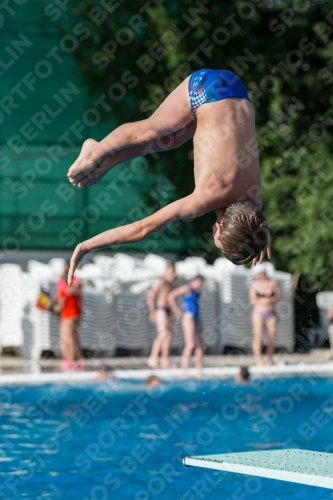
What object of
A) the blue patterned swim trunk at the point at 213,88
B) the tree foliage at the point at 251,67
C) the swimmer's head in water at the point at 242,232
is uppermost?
the tree foliage at the point at 251,67

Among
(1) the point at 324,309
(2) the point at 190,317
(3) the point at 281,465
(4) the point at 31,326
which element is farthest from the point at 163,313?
(3) the point at 281,465

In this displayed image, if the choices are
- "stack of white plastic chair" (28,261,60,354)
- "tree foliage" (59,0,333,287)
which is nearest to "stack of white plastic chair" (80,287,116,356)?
"stack of white plastic chair" (28,261,60,354)

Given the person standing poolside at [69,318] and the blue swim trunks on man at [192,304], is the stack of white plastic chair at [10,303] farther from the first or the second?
the blue swim trunks on man at [192,304]

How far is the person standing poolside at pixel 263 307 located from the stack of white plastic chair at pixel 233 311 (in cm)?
159

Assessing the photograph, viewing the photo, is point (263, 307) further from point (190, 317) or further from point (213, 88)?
point (213, 88)

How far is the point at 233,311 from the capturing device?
16.2 metres

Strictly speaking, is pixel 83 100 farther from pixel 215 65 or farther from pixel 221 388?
pixel 221 388

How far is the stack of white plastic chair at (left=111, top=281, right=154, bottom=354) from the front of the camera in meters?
15.2

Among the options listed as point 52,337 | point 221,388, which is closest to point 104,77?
point 52,337

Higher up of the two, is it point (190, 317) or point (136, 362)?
point (190, 317)

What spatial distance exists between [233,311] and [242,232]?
1097 centimetres

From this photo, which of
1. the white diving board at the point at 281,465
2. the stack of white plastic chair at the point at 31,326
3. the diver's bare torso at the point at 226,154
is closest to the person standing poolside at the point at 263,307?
the stack of white plastic chair at the point at 31,326

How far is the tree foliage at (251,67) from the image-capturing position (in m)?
20.0

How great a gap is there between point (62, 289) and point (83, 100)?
9.76 m
